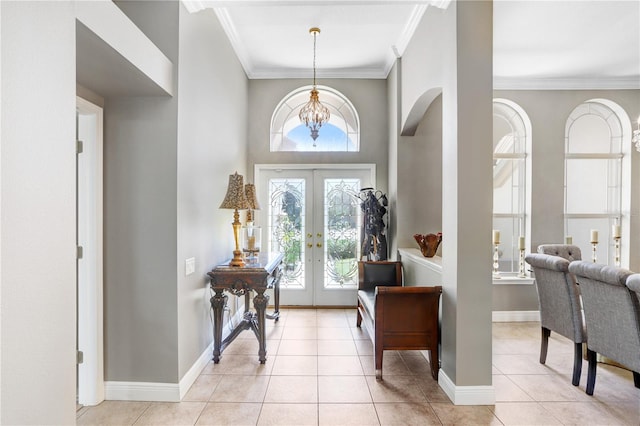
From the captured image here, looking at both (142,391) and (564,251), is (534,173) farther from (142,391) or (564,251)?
(142,391)

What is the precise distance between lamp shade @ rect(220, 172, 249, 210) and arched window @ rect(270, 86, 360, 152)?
208 cm

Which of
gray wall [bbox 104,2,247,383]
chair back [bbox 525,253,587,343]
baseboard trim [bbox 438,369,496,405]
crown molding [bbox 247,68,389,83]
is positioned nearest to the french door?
crown molding [bbox 247,68,389,83]

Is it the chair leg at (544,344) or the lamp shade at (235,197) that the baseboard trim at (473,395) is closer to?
the chair leg at (544,344)

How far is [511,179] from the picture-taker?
16.4 ft

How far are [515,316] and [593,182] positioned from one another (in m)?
2.20

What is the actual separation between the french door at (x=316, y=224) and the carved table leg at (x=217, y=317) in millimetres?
1975

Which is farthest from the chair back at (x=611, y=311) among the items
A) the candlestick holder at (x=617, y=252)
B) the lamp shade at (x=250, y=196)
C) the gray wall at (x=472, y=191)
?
the lamp shade at (x=250, y=196)

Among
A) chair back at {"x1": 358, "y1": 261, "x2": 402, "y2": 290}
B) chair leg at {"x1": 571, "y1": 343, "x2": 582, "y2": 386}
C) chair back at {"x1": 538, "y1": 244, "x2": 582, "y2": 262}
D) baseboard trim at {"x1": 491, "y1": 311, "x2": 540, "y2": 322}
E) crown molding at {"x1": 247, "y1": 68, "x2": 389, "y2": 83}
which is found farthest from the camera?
crown molding at {"x1": 247, "y1": 68, "x2": 389, "y2": 83}

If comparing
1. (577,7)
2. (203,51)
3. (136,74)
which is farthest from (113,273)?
(577,7)

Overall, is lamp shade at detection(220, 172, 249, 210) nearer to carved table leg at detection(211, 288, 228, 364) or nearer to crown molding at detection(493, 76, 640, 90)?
carved table leg at detection(211, 288, 228, 364)

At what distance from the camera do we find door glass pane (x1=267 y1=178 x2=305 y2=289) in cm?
Result: 523

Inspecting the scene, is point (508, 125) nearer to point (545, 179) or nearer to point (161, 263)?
point (545, 179)

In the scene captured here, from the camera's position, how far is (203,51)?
3193 millimetres

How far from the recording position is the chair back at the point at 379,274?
4254 millimetres
